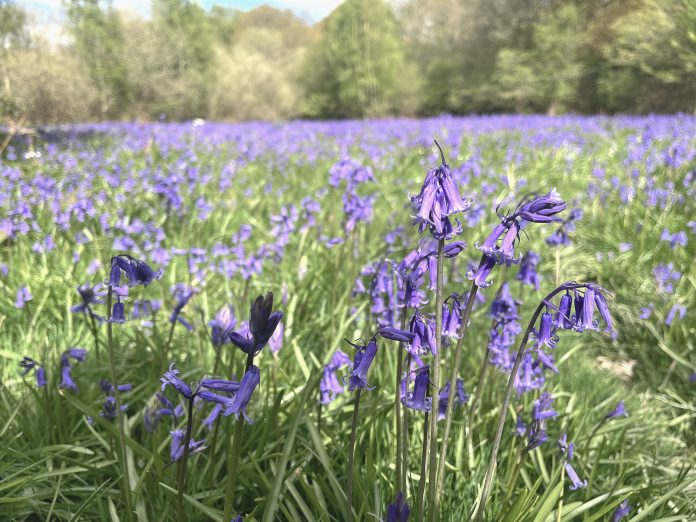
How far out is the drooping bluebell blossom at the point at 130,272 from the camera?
4.62 feet

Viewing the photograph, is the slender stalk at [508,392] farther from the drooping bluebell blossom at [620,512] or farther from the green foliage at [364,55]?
the green foliage at [364,55]

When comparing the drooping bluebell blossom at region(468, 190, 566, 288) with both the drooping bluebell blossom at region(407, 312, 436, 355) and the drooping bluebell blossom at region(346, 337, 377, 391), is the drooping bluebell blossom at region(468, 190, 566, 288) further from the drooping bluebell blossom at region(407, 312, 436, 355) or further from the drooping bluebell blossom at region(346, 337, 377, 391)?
the drooping bluebell blossom at region(346, 337, 377, 391)

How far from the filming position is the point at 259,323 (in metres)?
0.88

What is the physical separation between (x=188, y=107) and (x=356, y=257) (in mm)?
33355

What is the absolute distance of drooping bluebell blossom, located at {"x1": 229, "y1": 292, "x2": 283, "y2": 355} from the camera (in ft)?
2.86

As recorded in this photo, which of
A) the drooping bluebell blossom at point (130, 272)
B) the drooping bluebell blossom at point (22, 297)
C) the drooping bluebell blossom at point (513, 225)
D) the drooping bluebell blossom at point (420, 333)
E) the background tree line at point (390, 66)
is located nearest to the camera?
the drooping bluebell blossom at point (513, 225)

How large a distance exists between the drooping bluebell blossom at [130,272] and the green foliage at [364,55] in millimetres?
36484

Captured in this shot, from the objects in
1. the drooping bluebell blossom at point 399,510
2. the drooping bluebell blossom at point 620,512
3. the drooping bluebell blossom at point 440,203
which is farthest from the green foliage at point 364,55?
the drooping bluebell blossom at point 399,510

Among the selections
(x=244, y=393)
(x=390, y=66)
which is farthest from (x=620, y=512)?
(x=390, y=66)

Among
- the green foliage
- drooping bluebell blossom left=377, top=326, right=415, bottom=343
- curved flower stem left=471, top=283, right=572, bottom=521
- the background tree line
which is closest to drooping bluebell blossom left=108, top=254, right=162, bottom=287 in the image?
drooping bluebell blossom left=377, top=326, right=415, bottom=343

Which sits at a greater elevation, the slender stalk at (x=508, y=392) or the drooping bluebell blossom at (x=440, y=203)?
the drooping bluebell blossom at (x=440, y=203)

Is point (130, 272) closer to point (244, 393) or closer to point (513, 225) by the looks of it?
point (244, 393)

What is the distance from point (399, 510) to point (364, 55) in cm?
4046

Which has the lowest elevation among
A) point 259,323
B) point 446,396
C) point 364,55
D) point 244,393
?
point 446,396
